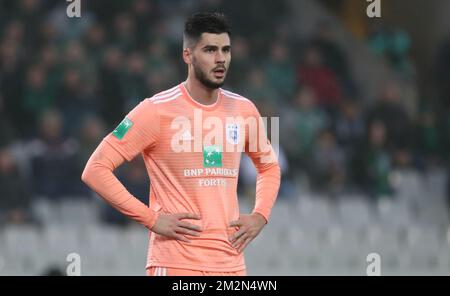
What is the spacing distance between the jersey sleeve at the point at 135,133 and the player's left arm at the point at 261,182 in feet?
1.70

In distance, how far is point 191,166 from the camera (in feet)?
18.2

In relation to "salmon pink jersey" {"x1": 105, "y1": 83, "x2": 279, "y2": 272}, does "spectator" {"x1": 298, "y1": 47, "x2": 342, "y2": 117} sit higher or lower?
higher

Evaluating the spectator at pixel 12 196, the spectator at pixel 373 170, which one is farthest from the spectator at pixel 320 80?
the spectator at pixel 12 196

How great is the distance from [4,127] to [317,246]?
321 centimetres

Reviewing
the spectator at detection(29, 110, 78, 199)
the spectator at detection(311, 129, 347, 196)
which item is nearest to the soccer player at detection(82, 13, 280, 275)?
the spectator at detection(29, 110, 78, 199)

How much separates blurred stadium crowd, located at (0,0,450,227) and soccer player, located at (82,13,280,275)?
4715 mm

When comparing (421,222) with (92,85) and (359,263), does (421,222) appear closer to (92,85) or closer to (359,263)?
(359,263)

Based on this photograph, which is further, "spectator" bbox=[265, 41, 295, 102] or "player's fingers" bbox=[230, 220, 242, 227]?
"spectator" bbox=[265, 41, 295, 102]

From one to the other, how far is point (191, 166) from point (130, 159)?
297 millimetres

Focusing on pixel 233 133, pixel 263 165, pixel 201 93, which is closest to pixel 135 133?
pixel 201 93

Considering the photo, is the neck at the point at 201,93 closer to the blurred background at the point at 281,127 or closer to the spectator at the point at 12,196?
the blurred background at the point at 281,127

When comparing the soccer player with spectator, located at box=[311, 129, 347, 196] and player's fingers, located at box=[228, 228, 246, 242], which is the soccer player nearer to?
player's fingers, located at box=[228, 228, 246, 242]

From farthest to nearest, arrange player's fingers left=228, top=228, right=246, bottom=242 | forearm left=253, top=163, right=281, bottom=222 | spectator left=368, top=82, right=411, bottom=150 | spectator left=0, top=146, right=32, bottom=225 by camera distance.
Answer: spectator left=368, top=82, right=411, bottom=150, spectator left=0, top=146, right=32, bottom=225, forearm left=253, top=163, right=281, bottom=222, player's fingers left=228, top=228, right=246, bottom=242

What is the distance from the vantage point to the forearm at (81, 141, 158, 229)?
17.9ft
